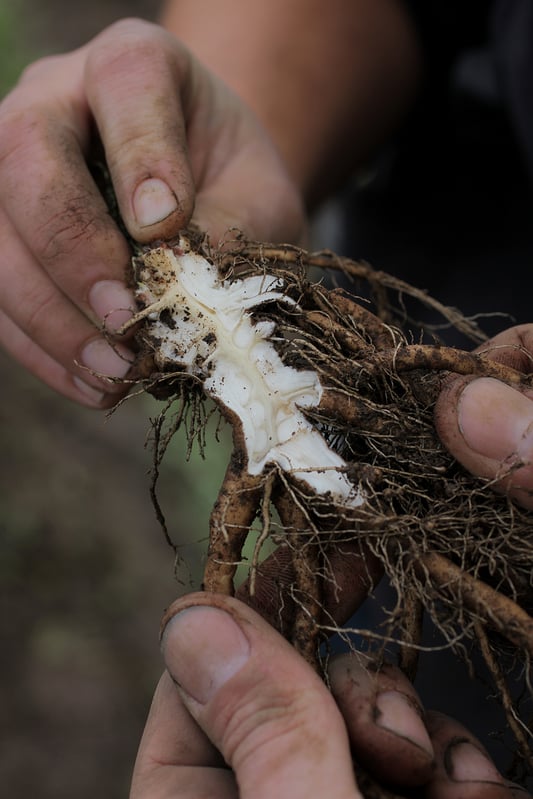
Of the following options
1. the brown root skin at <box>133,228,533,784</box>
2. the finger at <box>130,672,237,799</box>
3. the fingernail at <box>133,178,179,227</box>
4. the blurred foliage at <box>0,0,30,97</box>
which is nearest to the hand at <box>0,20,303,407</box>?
the fingernail at <box>133,178,179,227</box>

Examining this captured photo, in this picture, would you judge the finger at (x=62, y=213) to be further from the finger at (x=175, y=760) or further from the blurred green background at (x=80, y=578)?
the blurred green background at (x=80, y=578)

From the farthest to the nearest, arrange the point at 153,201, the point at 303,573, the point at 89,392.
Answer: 1. the point at 89,392
2. the point at 153,201
3. the point at 303,573

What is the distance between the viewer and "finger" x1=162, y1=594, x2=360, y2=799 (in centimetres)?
84

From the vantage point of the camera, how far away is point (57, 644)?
2.41 m

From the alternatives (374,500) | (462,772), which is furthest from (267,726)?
(374,500)

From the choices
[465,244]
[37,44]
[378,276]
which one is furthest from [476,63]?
[37,44]

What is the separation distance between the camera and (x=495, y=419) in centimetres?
103

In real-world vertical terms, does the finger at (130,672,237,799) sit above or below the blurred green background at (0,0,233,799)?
above

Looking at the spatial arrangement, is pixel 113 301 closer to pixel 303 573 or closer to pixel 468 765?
pixel 303 573

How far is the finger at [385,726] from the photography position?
0.96 m

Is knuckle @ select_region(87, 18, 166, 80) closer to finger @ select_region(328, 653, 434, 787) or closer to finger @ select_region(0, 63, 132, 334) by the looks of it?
finger @ select_region(0, 63, 132, 334)

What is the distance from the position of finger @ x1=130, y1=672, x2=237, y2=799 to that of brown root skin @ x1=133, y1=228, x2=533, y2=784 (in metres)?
0.19

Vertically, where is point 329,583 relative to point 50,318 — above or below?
below

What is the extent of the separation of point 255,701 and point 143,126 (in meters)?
0.98
